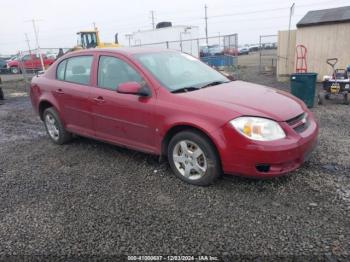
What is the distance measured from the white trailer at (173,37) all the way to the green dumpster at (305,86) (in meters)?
15.9

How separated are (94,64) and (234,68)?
16.8 m

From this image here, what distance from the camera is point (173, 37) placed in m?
24.0

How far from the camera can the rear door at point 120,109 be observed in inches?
156

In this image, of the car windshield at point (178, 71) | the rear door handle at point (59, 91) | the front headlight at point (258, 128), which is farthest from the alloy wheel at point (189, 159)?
the rear door handle at point (59, 91)

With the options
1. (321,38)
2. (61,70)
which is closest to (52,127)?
(61,70)

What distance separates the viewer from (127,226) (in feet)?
9.86

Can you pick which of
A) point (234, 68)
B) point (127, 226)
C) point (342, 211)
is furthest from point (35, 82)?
point (234, 68)

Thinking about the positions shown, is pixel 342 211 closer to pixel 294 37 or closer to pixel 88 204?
pixel 88 204

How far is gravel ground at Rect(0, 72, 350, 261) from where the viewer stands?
268 cm

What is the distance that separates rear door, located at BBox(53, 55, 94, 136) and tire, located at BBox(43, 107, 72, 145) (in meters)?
0.20

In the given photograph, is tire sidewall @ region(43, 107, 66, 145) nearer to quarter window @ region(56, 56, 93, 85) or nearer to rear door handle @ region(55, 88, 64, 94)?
rear door handle @ region(55, 88, 64, 94)

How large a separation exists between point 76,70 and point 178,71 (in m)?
1.79

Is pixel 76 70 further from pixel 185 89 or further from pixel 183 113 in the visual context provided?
pixel 183 113

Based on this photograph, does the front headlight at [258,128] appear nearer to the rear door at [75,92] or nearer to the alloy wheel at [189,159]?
the alloy wheel at [189,159]
